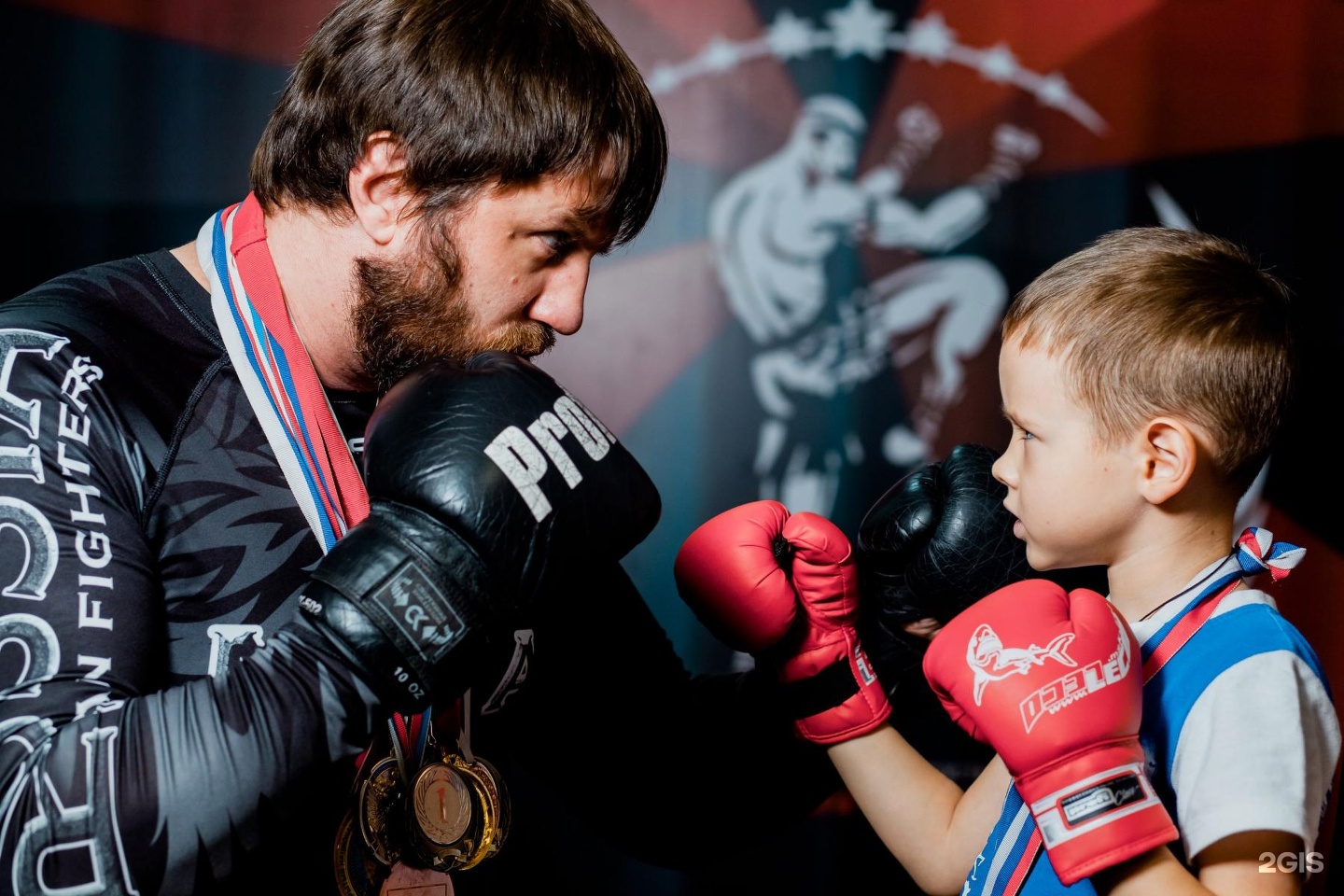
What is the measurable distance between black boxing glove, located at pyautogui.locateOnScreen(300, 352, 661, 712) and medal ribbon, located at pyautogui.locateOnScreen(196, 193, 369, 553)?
14cm

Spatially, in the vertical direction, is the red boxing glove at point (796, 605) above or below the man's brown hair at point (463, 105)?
below

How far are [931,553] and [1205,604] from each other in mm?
288

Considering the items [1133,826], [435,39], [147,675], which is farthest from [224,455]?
[1133,826]

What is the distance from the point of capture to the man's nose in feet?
3.58

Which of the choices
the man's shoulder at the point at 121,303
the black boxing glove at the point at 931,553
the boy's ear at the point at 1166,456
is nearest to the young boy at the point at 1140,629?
the boy's ear at the point at 1166,456

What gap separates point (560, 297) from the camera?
42.9 inches

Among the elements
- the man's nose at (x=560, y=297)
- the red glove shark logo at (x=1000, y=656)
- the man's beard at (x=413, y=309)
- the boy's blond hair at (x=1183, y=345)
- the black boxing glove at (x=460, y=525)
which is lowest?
the red glove shark logo at (x=1000, y=656)

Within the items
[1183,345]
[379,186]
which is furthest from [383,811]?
[1183,345]

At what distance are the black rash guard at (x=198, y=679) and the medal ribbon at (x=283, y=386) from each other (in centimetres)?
2

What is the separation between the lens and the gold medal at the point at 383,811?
0.95 m

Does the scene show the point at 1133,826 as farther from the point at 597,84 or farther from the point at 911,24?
the point at 911,24

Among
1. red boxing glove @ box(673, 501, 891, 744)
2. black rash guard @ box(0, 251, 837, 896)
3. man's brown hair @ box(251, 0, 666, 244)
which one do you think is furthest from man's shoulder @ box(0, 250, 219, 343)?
red boxing glove @ box(673, 501, 891, 744)

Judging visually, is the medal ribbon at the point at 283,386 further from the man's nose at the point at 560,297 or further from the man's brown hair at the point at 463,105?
the man's nose at the point at 560,297

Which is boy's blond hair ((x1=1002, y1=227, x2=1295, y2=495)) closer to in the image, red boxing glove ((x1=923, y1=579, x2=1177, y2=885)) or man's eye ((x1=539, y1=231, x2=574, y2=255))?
red boxing glove ((x1=923, y1=579, x2=1177, y2=885))
